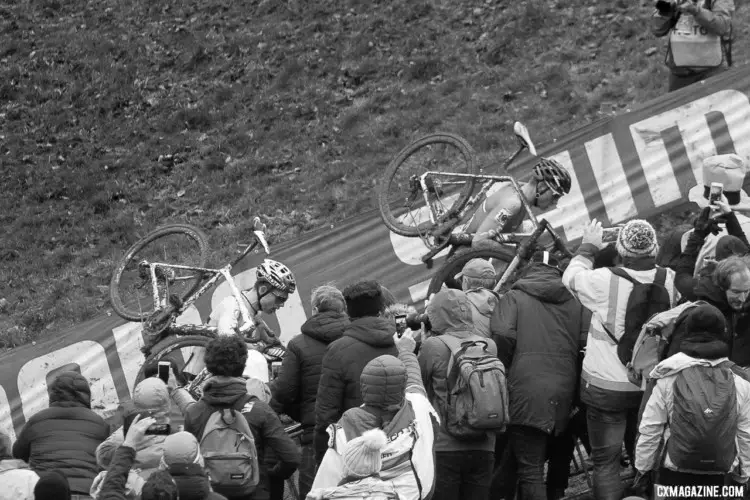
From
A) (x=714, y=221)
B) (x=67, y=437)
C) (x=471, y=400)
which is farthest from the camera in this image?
(x=714, y=221)

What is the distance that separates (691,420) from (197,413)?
2.90 m

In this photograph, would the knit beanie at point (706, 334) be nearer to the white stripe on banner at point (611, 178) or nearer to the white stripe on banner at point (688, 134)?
the white stripe on banner at point (611, 178)

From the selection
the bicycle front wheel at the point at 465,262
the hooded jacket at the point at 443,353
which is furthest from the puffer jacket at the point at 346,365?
the bicycle front wheel at the point at 465,262

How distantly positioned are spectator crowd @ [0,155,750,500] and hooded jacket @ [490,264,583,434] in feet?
0.04

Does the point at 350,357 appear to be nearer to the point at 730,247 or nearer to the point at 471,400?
the point at 471,400

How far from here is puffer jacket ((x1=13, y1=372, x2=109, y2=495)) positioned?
25.5 feet

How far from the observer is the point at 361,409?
22.4 ft

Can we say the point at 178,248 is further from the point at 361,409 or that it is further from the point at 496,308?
the point at 361,409

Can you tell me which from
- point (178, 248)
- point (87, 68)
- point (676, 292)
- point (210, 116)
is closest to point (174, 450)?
point (676, 292)

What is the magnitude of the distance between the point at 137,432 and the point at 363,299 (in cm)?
180

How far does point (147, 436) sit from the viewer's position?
22.5ft

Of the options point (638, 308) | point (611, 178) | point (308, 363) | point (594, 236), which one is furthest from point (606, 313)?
point (611, 178)

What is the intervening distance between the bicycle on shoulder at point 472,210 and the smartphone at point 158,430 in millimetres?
3569

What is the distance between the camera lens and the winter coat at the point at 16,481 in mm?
6992
